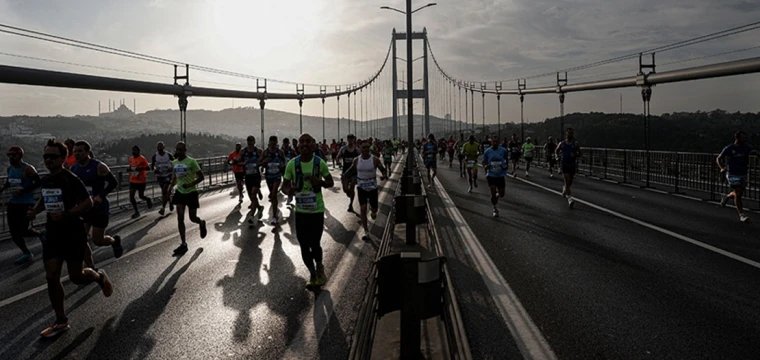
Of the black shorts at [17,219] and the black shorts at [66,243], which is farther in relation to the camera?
the black shorts at [17,219]

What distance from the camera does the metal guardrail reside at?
53.1 ft

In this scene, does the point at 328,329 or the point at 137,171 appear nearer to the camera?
the point at 328,329

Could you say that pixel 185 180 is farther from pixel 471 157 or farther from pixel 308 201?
pixel 471 157

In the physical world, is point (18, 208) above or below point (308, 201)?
below

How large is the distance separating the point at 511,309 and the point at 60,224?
14.5ft

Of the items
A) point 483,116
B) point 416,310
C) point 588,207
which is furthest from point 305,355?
point 483,116

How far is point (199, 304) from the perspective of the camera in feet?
19.3

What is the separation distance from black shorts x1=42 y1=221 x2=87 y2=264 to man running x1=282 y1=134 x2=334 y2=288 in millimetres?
2271

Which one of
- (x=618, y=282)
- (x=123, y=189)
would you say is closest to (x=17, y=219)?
(x=618, y=282)

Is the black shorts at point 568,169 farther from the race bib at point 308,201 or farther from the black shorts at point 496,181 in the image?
the race bib at point 308,201

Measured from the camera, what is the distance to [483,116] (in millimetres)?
78062

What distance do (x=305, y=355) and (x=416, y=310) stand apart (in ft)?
3.78

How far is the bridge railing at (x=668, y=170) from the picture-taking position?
16.2 m

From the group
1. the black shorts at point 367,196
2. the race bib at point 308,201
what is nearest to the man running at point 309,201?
the race bib at point 308,201
